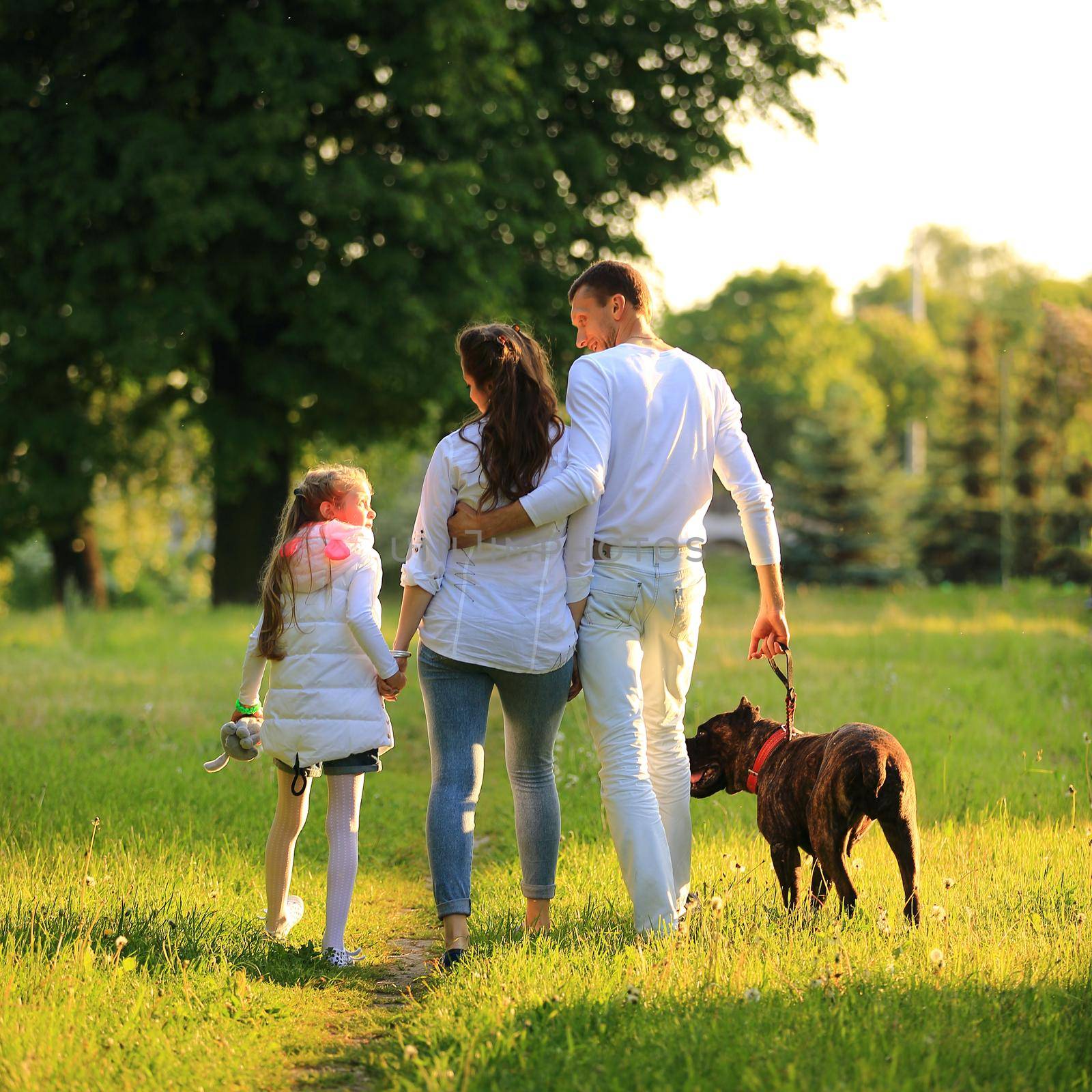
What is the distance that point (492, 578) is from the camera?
4.46 meters

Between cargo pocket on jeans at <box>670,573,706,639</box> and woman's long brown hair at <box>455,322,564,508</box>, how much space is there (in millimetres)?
645

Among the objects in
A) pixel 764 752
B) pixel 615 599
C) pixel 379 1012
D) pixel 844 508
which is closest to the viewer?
pixel 379 1012

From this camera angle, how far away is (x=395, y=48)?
16172 millimetres

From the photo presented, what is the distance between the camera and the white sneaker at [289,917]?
194 inches

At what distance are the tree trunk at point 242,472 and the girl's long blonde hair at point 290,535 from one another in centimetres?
1307

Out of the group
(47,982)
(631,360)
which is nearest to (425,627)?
(631,360)

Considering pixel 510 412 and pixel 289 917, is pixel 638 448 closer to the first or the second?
pixel 510 412

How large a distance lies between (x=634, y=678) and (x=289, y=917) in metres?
1.66

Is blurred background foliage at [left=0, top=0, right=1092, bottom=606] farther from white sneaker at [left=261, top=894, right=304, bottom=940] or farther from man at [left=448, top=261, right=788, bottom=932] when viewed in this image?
white sneaker at [left=261, top=894, right=304, bottom=940]

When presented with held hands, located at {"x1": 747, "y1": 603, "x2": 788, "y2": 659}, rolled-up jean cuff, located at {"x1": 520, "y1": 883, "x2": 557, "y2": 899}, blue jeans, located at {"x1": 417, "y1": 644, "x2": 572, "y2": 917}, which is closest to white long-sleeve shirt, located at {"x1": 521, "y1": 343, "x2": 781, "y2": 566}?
held hands, located at {"x1": 747, "y1": 603, "x2": 788, "y2": 659}

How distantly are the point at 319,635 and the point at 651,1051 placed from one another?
6.25ft

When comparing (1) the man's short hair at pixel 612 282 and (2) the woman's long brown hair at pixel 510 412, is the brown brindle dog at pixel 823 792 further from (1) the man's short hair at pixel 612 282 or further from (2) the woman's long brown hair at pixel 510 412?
(1) the man's short hair at pixel 612 282

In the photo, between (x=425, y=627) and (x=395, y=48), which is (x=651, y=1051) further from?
(x=395, y=48)

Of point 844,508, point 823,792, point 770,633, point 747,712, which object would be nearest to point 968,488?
point 844,508
